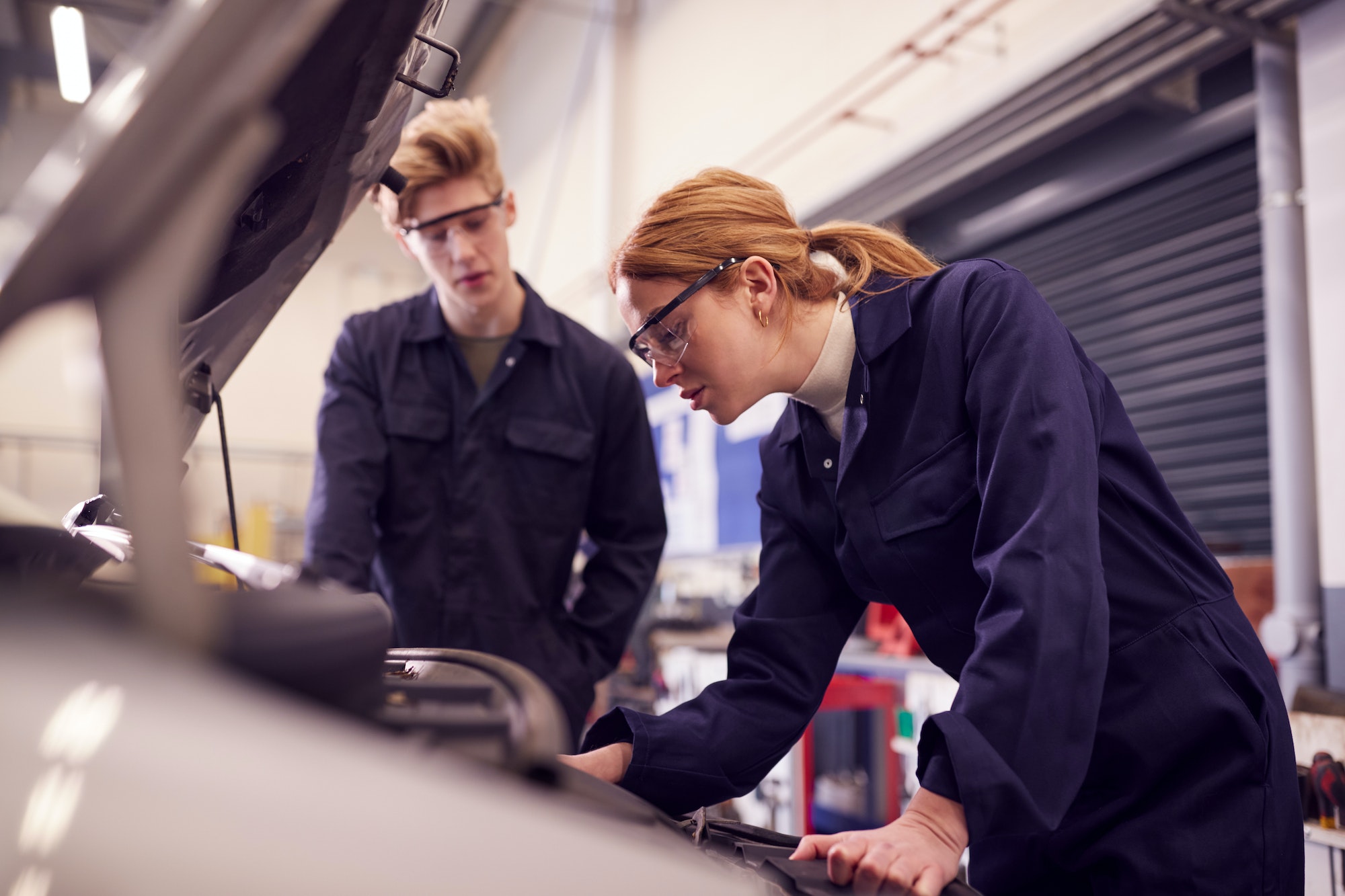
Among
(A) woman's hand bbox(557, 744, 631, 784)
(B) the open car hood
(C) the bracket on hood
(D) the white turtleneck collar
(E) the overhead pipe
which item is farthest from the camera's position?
(E) the overhead pipe

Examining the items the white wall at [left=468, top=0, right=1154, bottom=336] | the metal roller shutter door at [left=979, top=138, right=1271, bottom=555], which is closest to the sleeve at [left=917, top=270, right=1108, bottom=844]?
the white wall at [left=468, top=0, right=1154, bottom=336]

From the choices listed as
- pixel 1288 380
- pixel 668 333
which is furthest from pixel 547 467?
pixel 1288 380

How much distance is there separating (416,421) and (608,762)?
3.43 feet

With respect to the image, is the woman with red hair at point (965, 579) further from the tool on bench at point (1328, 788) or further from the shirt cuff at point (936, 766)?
the tool on bench at point (1328, 788)

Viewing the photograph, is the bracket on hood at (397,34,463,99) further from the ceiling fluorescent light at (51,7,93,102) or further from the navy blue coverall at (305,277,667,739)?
the navy blue coverall at (305,277,667,739)

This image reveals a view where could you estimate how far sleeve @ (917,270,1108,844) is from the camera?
751mm

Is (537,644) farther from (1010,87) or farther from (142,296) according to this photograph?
(1010,87)

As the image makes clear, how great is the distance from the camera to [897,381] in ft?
3.51

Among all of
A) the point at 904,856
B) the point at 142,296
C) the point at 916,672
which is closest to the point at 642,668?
the point at 916,672

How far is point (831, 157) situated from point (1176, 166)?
65.0 inches

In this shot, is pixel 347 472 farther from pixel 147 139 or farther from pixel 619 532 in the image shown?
pixel 147 139

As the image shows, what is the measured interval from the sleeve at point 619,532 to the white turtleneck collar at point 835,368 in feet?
2.45

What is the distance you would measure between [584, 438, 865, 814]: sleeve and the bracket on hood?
22.7 inches

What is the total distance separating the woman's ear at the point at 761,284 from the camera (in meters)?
1.15
